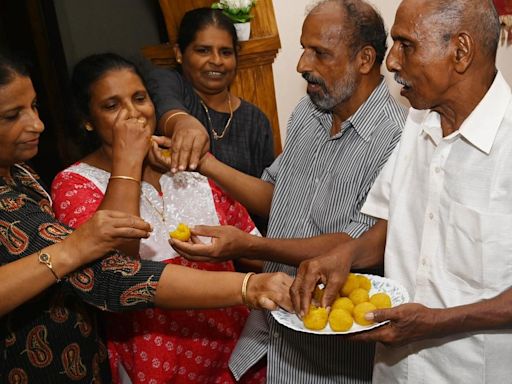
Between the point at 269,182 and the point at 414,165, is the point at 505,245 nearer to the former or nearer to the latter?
the point at 414,165

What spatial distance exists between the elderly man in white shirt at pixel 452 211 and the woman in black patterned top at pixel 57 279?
30 centimetres

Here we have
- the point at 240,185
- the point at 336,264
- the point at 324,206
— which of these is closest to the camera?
the point at 336,264

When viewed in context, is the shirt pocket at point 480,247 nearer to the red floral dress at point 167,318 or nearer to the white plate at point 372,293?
the white plate at point 372,293

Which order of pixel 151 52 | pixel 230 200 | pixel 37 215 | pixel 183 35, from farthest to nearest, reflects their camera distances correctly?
pixel 151 52
pixel 183 35
pixel 230 200
pixel 37 215

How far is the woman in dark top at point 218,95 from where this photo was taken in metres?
2.87

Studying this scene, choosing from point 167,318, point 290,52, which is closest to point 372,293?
point 167,318

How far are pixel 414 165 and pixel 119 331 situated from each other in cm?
106

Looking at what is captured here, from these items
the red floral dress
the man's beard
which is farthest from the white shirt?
the red floral dress

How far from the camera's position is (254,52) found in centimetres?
318

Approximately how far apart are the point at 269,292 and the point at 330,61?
82 cm

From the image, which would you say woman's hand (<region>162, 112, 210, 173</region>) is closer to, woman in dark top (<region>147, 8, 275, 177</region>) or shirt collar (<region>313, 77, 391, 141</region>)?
shirt collar (<region>313, 77, 391, 141</region>)

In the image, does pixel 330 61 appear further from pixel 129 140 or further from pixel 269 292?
pixel 269 292

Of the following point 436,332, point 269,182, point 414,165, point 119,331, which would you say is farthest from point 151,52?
point 436,332

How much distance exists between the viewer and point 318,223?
2.06 metres
